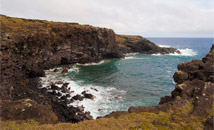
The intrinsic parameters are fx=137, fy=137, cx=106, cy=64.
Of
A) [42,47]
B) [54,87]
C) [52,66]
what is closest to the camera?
[54,87]

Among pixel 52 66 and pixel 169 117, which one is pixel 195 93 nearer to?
pixel 169 117

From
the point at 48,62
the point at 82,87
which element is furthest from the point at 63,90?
the point at 48,62

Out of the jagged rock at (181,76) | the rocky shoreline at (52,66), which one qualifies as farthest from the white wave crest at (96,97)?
the jagged rock at (181,76)

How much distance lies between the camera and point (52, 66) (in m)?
62.7

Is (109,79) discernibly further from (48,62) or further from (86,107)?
(48,62)

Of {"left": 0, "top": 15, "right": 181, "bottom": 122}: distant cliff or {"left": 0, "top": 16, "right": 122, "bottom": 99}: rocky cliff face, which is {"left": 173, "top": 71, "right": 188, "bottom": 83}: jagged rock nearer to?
{"left": 0, "top": 15, "right": 181, "bottom": 122}: distant cliff

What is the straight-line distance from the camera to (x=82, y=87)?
40.7 meters

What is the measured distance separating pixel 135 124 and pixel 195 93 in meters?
11.1

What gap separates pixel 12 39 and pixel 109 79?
32.6m

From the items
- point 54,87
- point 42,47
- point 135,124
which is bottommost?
point 54,87

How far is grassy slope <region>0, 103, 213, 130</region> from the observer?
13.6 metres

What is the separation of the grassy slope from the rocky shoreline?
1236 mm

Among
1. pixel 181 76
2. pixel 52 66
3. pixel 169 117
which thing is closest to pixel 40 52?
pixel 52 66

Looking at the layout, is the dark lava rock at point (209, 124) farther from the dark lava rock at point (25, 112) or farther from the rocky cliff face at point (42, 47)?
the rocky cliff face at point (42, 47)
